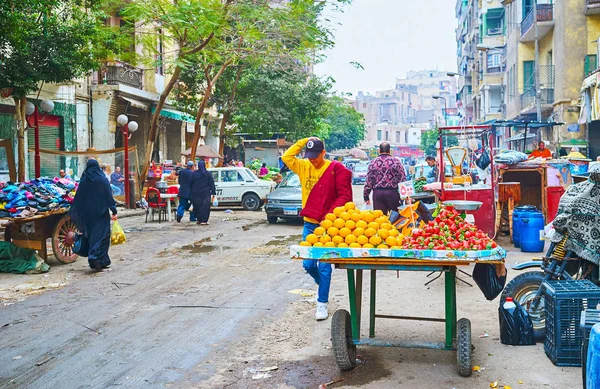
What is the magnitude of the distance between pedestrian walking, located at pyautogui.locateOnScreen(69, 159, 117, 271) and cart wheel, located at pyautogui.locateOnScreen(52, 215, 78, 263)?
60cm

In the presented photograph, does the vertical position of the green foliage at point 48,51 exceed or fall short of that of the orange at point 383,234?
it exceeds it

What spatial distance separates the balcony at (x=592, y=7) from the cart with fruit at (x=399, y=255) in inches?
978

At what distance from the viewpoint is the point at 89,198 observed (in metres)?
10.9

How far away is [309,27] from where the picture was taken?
67.4 feet

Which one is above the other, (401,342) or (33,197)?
(33,197)

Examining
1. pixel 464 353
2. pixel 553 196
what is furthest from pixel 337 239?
pixel 553 196

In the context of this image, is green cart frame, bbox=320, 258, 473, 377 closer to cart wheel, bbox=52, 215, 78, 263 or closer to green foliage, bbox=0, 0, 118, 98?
cart wheel, bbox=52, 215, 78, 263

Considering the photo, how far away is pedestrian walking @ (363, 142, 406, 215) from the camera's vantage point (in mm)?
10531

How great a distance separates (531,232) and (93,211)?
7.67 m

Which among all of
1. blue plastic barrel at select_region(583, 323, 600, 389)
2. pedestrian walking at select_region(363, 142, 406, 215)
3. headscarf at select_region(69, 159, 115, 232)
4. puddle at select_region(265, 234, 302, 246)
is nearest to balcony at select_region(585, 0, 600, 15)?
puddle at select_region(265, 234, 302, 246)

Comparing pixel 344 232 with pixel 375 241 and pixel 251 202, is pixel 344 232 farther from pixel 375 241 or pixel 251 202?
pixel 251 202

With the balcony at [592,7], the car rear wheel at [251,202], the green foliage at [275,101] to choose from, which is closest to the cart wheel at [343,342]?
the car rear wheel at [251,202]

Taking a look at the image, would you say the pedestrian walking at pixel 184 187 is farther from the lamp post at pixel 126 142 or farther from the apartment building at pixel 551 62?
the apartment building at pixel 551 62

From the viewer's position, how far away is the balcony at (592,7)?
26.8 meters
